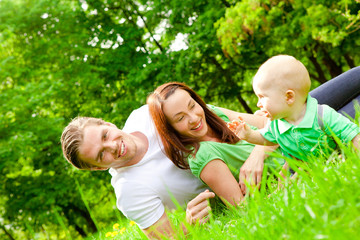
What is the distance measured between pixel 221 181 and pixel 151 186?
1.87 feet

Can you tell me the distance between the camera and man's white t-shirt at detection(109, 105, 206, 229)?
108 inches

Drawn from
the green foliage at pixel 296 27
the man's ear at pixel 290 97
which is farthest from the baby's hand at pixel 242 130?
the green foliage at pixel 296 27

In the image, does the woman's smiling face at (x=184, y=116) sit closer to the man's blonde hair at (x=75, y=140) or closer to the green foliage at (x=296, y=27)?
the man's blonde hair at (x=75, y=140)

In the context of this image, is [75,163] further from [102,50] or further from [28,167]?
[102,50]

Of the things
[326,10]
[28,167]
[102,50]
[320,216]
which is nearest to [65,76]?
[102,50]

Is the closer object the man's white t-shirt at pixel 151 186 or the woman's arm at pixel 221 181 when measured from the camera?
the woman's arm at pixel 221 181

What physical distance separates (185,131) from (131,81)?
9997 mm

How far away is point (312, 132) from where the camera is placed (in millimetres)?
2318

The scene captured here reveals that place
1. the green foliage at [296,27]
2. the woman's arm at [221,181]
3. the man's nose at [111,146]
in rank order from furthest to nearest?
the green foliage at [296,27] → the man's nose at [111,146] → the woman's arm at [221,181]

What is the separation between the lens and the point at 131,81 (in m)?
12.5

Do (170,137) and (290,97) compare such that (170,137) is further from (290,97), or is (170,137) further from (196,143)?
(290,97)

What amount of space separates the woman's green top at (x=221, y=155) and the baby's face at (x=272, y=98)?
0.36 metres

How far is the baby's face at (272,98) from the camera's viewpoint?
2281 mm

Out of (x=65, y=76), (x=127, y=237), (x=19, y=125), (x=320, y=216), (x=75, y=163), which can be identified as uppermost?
(x=65, y=76)
